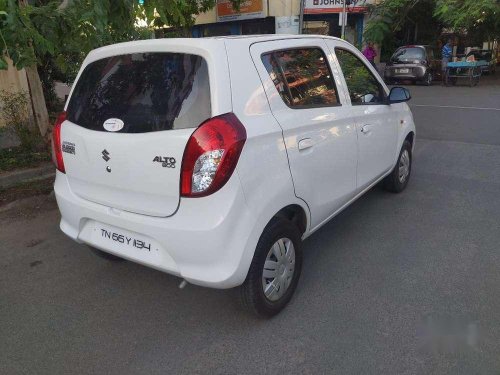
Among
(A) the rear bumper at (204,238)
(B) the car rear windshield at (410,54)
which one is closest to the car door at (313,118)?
(A) the rear bumper at (204,238)

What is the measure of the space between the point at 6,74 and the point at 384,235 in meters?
7.77

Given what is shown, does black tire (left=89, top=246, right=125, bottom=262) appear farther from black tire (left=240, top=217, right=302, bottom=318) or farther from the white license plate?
black tire (left=240, top=217, right=302, bottom=318)

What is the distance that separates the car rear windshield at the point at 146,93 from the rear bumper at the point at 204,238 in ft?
1.48

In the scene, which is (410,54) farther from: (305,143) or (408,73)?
(305,143)

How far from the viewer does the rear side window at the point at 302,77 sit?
9.40 feet

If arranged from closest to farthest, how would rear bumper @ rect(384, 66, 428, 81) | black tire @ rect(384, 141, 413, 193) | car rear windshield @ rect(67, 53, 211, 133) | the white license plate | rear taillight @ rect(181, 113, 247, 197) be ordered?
rear taillight @ rect(181, 113, 247, 197) < car rear windshield @ rect(67, 53, 211, 133) < the white license plate < black tire @ rect(384, 141, 413, 193) < rear bumper @ rect(384, 66, 428, 81)

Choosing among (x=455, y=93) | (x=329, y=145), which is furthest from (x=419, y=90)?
(x=329, y=145)

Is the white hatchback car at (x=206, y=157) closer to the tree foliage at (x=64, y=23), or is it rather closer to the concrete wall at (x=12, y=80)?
the tree foliage at (x=64, y=23)

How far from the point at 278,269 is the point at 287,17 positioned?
1965 cm

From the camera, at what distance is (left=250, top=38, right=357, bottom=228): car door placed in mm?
2793

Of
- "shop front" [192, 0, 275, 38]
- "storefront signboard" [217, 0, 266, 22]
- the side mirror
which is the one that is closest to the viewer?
the side mirror

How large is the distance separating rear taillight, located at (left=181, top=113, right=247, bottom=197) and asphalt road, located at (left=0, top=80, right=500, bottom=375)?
2.68 feet

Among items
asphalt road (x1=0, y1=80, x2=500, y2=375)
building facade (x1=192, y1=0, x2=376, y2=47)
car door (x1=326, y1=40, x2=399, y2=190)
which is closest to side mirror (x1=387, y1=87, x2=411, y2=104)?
car door (x1=326, y1=40, x2=399, y2=190)

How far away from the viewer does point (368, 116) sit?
3.80 meters
